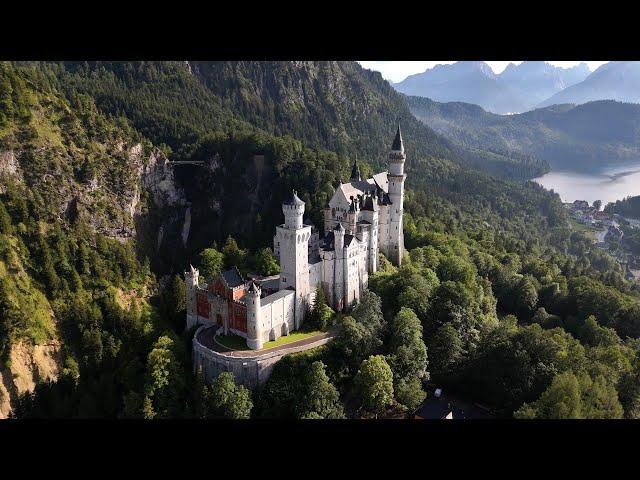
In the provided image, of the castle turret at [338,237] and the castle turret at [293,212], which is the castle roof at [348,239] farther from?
the castle turret at [293,212]

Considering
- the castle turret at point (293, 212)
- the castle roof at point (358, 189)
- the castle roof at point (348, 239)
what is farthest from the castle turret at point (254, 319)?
the castle roof at point (358, 189)

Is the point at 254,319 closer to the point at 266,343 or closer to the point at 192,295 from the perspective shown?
the point at 266,343

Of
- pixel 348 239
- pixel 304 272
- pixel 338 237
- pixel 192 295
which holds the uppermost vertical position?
pixel 338 237

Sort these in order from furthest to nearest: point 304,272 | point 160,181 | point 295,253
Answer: point 160,181
point 304,272
point 295,253

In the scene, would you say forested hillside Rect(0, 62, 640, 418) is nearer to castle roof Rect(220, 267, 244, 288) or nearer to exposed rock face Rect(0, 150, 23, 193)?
exposed rock face Rect(0, 150, 23, 193)

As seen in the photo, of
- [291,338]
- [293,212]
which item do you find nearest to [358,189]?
[293,212]

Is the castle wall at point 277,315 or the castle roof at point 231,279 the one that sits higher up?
the castle roof at point 231,279
